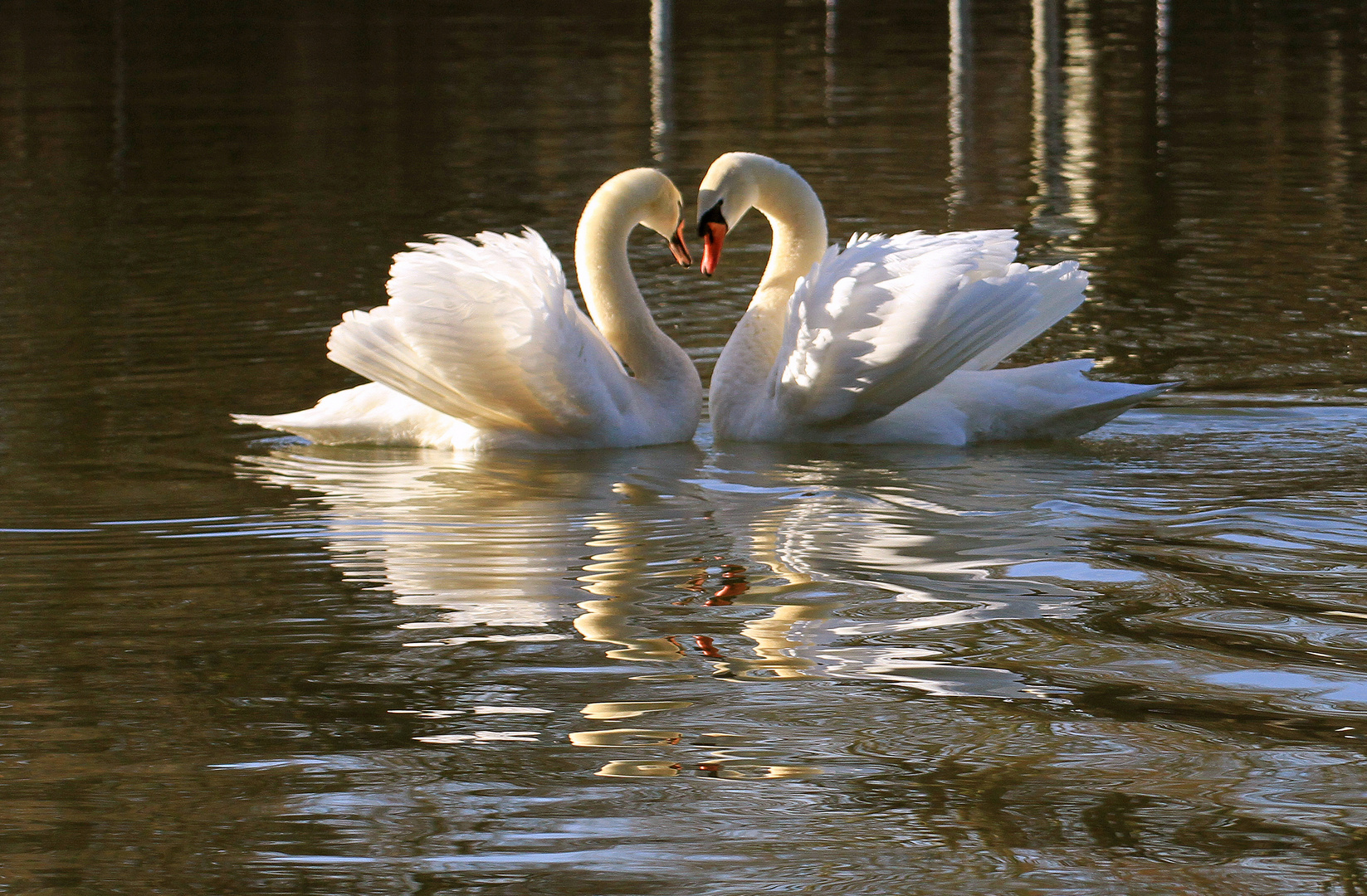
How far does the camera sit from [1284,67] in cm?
2395

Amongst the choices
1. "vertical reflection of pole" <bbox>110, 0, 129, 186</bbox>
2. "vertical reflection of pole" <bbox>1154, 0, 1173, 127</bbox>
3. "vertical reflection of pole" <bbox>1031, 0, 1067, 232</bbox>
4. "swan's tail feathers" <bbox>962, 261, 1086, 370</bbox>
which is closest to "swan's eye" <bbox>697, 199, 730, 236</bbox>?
A: "swan's tail feathers" <bbox>962, 261, 1086, 370</bbox>

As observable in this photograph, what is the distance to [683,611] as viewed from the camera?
4949mm

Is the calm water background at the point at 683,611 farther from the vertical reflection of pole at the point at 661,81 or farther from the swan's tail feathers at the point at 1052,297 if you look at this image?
the vertical reflection of pole at the point at 661,81

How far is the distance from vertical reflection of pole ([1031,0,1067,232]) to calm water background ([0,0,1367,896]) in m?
0.27

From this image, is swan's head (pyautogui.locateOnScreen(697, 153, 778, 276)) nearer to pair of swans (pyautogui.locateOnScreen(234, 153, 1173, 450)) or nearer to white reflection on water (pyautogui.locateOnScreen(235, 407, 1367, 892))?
pair of swans (pyautogui.locateOnScreen(234, 153, 1173, 450))

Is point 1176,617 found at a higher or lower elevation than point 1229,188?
lower

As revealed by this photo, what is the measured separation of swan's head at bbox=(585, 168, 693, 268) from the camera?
729 centimetres

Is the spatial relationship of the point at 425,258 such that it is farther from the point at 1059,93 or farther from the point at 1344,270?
the point at 1059,93

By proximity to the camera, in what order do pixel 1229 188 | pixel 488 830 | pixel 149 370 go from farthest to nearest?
pixel 1229 188
pixel 149 370
pixel 488 830

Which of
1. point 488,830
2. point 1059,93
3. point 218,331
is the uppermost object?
point 1059,93

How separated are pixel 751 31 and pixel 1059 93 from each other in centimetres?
1086

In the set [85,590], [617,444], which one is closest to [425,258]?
[617,444]

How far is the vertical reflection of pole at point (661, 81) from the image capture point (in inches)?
706

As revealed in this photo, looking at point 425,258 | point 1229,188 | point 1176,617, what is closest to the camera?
point 1176,617
